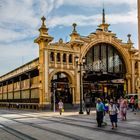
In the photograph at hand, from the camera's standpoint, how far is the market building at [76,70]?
5034 centimetres

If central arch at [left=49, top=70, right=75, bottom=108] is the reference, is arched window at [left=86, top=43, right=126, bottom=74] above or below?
above

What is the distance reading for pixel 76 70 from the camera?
53719 millimetres

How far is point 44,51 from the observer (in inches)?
1967

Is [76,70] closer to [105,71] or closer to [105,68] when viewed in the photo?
[105,71]

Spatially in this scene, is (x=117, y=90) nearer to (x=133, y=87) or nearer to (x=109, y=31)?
(x=133, y=87)

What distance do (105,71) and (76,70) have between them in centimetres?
676

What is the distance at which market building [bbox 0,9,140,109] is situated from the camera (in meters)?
50.3

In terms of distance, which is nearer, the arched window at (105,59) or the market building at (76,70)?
the market building at (76,70)

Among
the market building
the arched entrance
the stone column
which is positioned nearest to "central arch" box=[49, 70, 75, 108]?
the market building

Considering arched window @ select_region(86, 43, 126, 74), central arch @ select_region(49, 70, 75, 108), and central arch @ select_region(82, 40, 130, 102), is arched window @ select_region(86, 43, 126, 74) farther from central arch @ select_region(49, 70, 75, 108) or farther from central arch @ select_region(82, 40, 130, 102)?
central arch @ select_region(49, 70, 75, 108)

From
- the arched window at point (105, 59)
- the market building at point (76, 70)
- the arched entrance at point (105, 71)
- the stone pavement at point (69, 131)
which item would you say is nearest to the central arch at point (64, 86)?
the market building at point (76, 70)

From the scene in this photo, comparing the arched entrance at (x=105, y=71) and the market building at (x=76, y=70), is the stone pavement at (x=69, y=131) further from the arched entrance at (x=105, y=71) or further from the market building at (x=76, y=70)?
the arched entrance at (x=105, y=71)

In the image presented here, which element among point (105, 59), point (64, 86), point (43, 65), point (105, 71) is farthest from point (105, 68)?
point (43, 65)

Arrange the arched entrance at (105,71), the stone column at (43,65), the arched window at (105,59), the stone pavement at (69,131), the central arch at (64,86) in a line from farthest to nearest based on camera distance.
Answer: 1. the arched window at (105,59)
2. the arched entrance at (105,71)
3. the central arch at (64,86)
4. the stone column at (43,65)
5. the stone pavement at (69,131)
